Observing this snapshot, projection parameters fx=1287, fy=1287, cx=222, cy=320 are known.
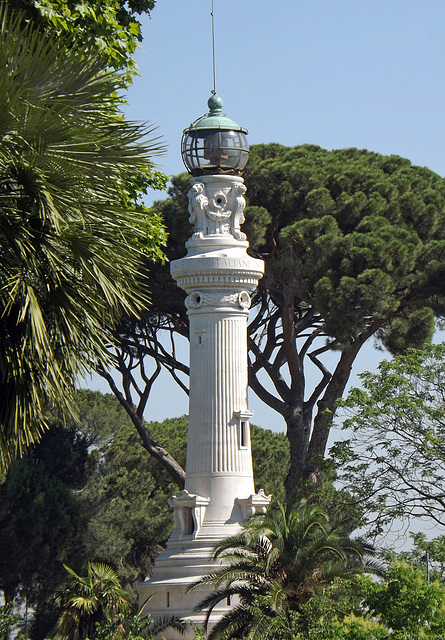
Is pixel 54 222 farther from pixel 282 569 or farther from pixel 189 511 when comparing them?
pixel 189 511

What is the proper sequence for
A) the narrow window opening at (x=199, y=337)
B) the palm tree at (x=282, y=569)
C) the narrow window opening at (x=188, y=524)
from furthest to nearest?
the narrow window opening at (x=199, y=337)
the narrow window opening at (x=188, y=524)
the palm tree at (x=282, y=569)

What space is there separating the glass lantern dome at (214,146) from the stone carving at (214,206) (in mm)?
833

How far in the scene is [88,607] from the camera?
30312 mm

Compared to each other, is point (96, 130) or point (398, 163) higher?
point (398, 163)

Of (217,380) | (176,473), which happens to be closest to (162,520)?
(176,473)

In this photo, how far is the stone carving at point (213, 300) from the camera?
33188 millimetres

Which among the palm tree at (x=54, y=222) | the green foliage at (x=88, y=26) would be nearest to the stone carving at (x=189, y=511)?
the green foliage at (x=88, y=26)

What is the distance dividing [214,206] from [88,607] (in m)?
10.8

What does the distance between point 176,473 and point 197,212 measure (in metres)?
10.8

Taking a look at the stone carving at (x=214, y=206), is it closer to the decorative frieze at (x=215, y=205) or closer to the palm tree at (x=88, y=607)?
the decorative frieze at (x=215, y=205)

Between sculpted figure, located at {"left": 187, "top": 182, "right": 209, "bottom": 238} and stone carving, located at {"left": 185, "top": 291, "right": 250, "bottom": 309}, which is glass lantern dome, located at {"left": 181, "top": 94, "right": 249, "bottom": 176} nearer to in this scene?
sculpted figure, located at {"left": 187, "top": 182, "right": 209, "bottom": 238}

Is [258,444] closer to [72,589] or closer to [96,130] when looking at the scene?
[72,589]

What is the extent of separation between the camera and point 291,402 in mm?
40219

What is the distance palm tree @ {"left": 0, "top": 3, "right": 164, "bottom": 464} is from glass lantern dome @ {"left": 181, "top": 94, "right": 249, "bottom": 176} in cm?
2119
